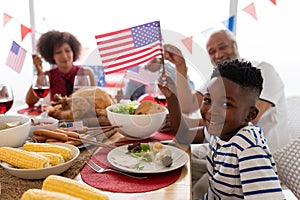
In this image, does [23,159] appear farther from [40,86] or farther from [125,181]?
[40,86]

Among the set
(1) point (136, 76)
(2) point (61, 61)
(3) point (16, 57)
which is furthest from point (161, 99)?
(3) point (16, 57)

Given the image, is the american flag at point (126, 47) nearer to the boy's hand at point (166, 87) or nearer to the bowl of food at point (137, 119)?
the boy's hand at point (166, 87)

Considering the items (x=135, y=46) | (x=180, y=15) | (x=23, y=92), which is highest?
(x=180, y=15)

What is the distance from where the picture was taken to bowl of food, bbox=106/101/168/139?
1042 mm

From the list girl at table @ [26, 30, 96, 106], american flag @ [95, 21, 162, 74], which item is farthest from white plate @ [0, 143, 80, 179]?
girl at table @ [26, 30, 96, 106]

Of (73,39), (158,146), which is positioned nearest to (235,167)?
(158,146)

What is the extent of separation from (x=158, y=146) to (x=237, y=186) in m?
0.26

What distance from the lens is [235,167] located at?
0.87 metres

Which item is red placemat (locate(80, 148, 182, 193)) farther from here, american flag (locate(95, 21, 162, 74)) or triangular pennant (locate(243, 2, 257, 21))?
triangular pennant (locate(243, 2, 257, 21))

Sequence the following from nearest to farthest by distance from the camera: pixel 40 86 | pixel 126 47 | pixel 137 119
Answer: pixel 137 119
pixel 40 86
pixel 126 47

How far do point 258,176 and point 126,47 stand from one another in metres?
1.30

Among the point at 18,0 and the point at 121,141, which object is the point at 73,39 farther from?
the point at 121,141

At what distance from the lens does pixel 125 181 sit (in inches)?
30.0

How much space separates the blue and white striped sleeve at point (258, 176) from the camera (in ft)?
2.55
